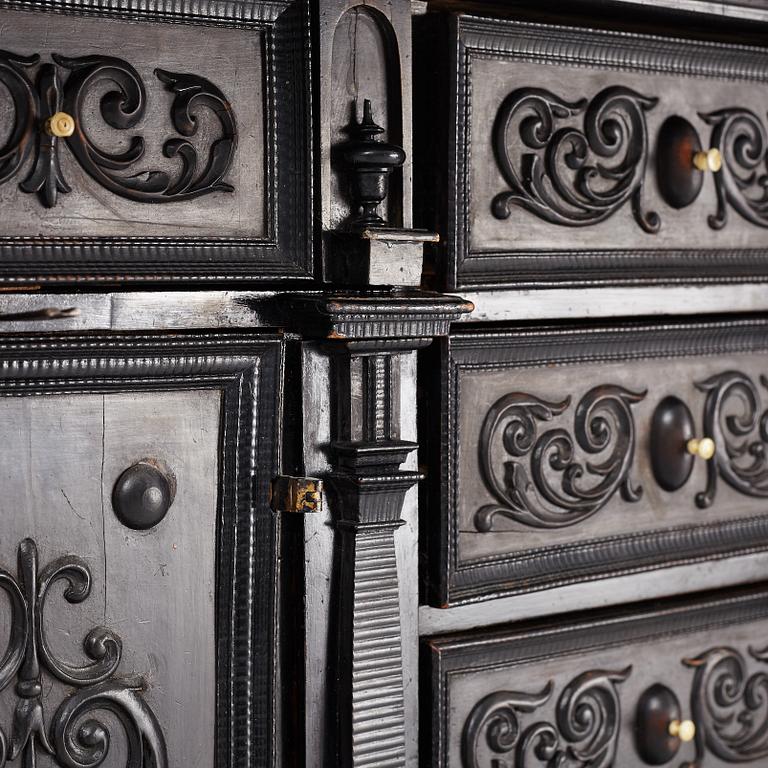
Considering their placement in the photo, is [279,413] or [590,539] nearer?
[279,413]

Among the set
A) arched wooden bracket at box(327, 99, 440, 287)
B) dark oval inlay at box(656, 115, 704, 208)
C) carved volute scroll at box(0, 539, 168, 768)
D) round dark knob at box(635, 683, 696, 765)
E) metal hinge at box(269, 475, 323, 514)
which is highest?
dark oval inlay at box(656, 115, 704, 208)

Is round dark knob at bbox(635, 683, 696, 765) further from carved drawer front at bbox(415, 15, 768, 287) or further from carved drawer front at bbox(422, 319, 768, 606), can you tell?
carved drawer front at bbox(415, 15, 768, 287)

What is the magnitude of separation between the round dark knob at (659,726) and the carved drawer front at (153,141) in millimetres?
433

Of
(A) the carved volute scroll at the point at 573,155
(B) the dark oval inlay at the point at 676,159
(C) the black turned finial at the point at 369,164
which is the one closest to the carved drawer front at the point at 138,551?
(C) the black turned finial at the point at 369,164

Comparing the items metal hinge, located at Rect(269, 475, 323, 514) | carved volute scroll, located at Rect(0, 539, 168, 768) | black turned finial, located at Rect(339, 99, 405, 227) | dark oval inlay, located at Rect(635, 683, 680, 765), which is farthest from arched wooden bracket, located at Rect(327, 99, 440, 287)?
dark oval inlay, located at Rect(635, 683, 680, 765)

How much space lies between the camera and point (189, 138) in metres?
0.66

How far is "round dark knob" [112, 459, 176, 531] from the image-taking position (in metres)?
0.66

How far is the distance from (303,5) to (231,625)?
0.38 metres

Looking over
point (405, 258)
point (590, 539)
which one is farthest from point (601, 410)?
point (405, 258)

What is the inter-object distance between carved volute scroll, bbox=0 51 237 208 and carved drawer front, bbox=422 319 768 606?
0.66 ft

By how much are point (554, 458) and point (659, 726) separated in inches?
9.2

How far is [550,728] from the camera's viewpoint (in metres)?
0.81

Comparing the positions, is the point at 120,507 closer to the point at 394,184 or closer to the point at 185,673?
the point at 185,673

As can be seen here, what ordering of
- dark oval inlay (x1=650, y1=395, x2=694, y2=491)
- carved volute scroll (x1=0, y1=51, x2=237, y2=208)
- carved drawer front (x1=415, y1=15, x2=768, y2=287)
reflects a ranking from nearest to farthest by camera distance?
1. carved volute scroll (x1=0, y1=51, x2=237, y2=208)
2. carved drawer front (x1=415, y1=15, x2=768, y2=287)
3. dark oval inlay (x1=650, y1=395, x2=694, y2=491)
